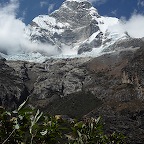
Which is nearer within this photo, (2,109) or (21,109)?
(21,109)

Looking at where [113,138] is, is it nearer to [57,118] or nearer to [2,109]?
[57,118]

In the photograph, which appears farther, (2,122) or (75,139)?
(75,139)

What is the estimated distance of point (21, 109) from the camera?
11.2m

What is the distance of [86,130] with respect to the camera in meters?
14.8

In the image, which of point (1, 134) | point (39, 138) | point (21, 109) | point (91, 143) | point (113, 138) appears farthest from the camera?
point (113, 138)

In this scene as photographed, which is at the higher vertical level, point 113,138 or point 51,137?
point 113,138

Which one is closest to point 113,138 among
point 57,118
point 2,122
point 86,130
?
point 86,130

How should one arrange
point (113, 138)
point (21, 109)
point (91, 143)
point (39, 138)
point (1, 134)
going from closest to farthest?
point (21, 109) → point (1, 134) → point (39, 138) → point (91, 143) → point (113, 138)

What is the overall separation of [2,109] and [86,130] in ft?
12.8

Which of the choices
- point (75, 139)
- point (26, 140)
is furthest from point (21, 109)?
point (75, 139)

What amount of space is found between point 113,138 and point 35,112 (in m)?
15.9

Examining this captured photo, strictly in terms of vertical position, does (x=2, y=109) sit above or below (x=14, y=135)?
above

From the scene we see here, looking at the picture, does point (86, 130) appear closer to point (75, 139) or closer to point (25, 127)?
point (75, 139)

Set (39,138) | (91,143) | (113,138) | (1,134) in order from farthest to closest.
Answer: (113,138) < (91,143) < (39,138) < (1,134)
